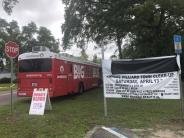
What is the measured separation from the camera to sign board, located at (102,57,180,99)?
12109 mm

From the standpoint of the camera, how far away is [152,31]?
28219 millimetres

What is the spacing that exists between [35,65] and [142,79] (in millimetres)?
8115

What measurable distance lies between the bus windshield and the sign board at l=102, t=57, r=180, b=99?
6118 millimetres

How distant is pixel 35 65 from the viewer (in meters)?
19.2

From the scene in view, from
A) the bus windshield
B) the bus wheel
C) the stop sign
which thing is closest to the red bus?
the bus windshield

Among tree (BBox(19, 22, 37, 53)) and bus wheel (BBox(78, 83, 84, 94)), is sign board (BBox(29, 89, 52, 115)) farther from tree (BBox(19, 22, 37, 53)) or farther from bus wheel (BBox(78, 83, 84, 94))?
tree (BBox(19, 22, 37, 53))

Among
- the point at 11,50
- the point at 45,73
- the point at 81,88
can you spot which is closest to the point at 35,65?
the point at 45,73

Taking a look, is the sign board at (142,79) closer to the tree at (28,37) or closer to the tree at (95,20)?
the tree at (95,20)

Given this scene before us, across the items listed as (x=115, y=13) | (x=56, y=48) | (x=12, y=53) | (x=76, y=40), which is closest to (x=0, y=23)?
(x=56, y=48)

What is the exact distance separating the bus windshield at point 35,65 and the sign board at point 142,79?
6118 millimetres

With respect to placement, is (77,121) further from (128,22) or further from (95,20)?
(95,20)

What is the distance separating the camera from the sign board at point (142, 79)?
12.1m

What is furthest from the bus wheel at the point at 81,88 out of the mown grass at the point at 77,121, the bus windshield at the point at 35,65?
the mown grass at the point at 77,121

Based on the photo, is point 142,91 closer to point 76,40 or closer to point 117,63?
point 117,63
